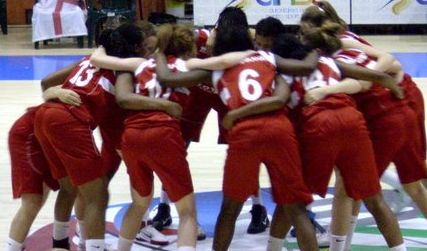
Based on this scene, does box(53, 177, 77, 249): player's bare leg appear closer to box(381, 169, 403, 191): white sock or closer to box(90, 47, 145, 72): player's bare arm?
box(90, 47, 145, 72): player's bare arm

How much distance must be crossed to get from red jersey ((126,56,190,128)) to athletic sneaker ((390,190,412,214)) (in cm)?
183

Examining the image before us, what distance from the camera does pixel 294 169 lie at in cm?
402

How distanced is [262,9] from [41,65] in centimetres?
410

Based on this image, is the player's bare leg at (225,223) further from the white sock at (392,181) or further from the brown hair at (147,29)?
the white sock at (392,181)

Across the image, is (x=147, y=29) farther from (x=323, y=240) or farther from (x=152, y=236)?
(x=323, y=240)

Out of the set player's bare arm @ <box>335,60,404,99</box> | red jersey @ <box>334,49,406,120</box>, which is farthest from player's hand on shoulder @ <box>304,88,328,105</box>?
red jersey @ <box>334,49,406,120</box>

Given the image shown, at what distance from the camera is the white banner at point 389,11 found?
14422 mm

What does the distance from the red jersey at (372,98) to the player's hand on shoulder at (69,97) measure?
1.32 metres

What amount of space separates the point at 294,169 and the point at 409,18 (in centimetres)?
1107

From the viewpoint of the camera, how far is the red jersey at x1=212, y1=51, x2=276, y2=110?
13.3ft

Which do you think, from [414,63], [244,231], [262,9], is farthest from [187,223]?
[262,9]

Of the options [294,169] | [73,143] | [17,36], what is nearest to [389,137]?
[294,169]

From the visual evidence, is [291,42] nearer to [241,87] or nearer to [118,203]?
[241,87]

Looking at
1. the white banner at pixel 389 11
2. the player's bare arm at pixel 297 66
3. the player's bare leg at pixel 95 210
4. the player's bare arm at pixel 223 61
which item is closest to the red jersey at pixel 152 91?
the player's bare arm at pixel 223 61
